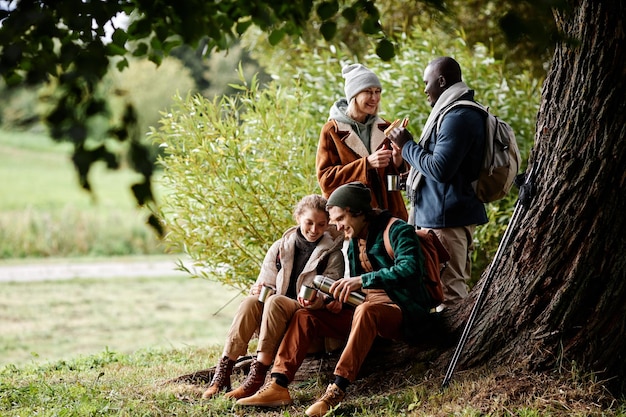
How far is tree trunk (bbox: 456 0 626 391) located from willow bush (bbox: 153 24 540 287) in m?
2.52

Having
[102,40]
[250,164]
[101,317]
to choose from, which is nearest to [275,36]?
[102,40]

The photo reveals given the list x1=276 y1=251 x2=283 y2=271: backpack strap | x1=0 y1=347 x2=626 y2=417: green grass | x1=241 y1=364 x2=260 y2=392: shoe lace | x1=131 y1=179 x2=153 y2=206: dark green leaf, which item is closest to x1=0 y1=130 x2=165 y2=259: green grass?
x1=0 y1=347 x2=626 y2=417: green grass

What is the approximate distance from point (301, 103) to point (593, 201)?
135 inches

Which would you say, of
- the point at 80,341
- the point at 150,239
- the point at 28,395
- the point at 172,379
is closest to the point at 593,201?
the point at 172,379

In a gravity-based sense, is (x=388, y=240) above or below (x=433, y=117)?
below

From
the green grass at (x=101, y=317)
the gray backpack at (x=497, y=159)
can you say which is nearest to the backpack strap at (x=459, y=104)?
the gray backpack at (x=497, y=159)

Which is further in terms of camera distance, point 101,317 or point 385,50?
point 101,317

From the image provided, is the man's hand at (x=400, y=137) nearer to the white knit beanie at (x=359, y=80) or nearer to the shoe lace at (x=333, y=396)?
the white knit beanie at (x=359, y=80)

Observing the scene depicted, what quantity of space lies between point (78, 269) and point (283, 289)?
1249 cm

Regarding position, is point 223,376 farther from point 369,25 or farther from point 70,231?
point 70,231

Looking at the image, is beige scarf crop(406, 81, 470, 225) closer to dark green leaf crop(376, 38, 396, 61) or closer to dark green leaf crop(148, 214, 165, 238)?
dark green leaf crop(376, 38, 396, 61)

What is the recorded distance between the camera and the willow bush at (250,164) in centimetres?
663

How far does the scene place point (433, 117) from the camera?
15.1 feet

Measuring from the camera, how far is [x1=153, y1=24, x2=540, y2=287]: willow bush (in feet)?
21.8
